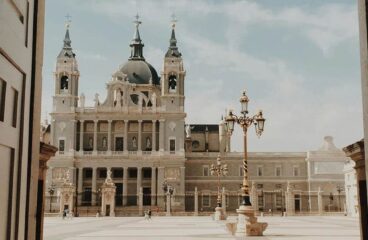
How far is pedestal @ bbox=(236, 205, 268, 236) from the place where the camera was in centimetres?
2484

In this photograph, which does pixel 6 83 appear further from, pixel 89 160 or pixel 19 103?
pixel 89 160

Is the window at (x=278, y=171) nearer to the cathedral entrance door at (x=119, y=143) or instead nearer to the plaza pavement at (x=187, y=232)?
the cathedral entrance door at (x=119, y=143)

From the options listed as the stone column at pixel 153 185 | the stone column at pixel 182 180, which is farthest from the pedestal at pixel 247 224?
the stone column at pixel 153 185

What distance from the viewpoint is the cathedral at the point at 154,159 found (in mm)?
82062

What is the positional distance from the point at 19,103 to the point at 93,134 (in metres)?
80.5

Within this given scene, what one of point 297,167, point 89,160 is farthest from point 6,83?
point 297,167

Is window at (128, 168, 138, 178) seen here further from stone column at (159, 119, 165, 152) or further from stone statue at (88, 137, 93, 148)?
stone statue at (88, 137, 93, 148)

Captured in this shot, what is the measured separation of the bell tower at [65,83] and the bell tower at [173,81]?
13.4 meters

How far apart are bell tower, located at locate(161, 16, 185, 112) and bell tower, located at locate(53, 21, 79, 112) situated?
13.4 m

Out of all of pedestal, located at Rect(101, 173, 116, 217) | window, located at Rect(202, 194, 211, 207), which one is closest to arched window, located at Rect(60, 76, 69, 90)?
pedestal, located at Rect(101, 173, 116, 217)

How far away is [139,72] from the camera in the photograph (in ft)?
322

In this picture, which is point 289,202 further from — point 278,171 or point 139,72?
point 139,72

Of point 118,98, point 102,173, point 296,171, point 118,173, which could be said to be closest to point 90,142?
point 102,173

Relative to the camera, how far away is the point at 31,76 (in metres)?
6.09
